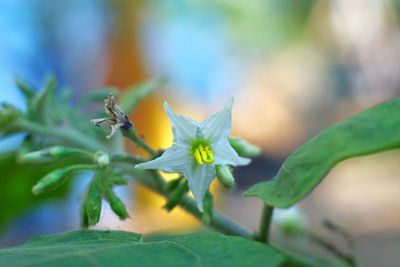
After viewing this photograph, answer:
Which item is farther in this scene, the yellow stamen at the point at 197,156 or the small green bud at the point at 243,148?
the small green bud at the point at 243,148

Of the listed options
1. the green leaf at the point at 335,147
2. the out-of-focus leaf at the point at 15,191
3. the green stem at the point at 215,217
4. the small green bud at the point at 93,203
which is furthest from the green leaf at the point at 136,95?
the green leaf at the point at 335,147

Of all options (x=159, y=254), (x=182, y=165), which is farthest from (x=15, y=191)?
(x=159, y=254)

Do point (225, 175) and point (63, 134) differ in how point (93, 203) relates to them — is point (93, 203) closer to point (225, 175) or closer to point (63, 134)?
point (225, 175)

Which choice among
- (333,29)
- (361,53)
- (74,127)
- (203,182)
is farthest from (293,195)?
(333,29)

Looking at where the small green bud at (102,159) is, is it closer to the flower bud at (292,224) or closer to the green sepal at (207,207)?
the green sepal at (207,207)

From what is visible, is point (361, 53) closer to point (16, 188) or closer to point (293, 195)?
point (16, 188)

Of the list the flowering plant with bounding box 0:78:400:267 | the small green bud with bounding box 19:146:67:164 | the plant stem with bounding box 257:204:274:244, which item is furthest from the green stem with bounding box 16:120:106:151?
the plant stem with bounding box 257:204:274:244

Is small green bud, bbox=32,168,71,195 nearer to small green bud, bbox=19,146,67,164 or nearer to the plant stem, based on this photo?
small green bud, bbox=19,146,67,164
